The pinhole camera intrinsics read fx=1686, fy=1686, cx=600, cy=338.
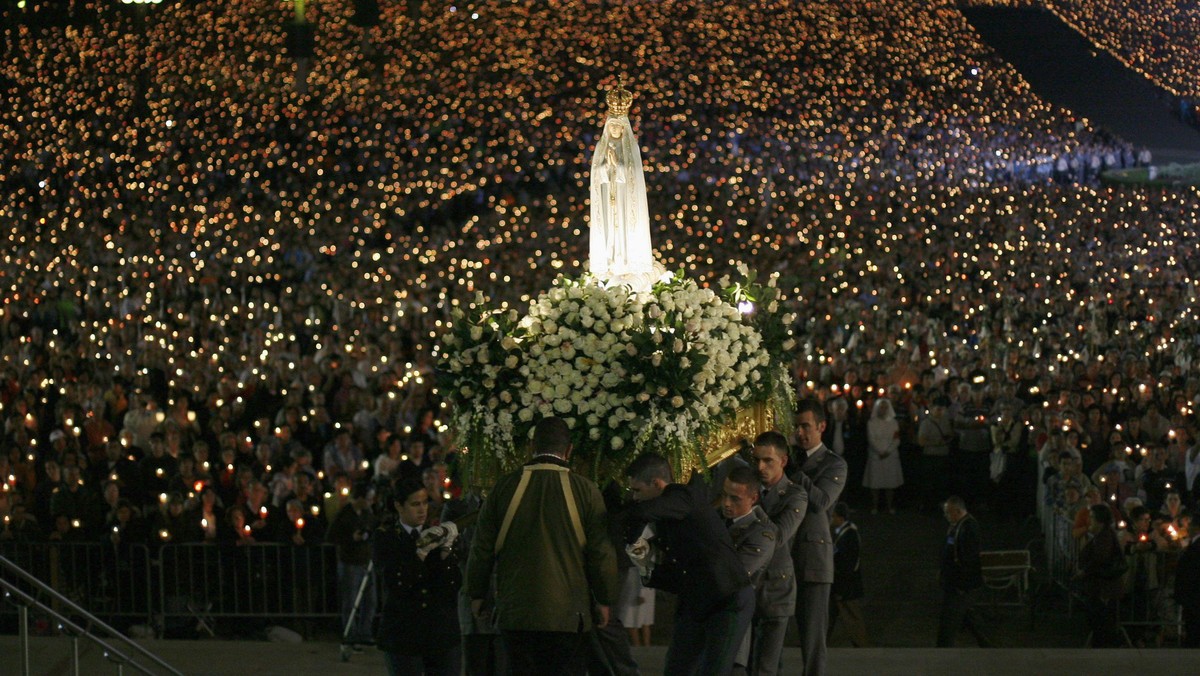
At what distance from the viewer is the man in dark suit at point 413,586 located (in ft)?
24.6

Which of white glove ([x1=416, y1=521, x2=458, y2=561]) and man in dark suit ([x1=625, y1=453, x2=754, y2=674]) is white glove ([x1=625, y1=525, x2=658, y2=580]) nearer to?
man in dark suit ([x1=625, y1=453, x2=754, y2=674])

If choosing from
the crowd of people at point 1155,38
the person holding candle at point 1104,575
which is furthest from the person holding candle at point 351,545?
the crowd of people at point 1155,38

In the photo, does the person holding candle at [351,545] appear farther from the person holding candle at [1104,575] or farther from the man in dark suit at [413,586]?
the person holding candle at [1104,575]

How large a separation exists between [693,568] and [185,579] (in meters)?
6.05

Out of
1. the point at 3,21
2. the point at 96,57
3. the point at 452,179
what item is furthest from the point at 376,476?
the point at 3,21

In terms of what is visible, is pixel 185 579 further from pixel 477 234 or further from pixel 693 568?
pixel 477 234

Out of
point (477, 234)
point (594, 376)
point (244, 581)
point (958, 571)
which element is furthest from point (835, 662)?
point (477, 234)

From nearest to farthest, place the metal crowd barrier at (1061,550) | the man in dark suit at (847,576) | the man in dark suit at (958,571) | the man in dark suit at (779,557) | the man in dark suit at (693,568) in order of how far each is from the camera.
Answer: the man in dark suit at (693,568) → the man in dark suit at (779,557) → the man in dark suit at (958,571) → the man in dark suit at (847,576) → the metal crowd barrier at (1061,550)

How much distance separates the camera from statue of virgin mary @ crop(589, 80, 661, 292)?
10.7 m

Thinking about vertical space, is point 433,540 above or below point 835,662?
above

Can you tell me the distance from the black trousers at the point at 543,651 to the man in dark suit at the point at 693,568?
557 mm

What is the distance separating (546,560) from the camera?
7082mm

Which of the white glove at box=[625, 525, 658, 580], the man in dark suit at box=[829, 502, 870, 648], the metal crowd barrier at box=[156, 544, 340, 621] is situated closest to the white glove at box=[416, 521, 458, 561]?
the white glove at box=[625, 525, 658, 580]

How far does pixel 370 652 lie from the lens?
10406 millimetres
